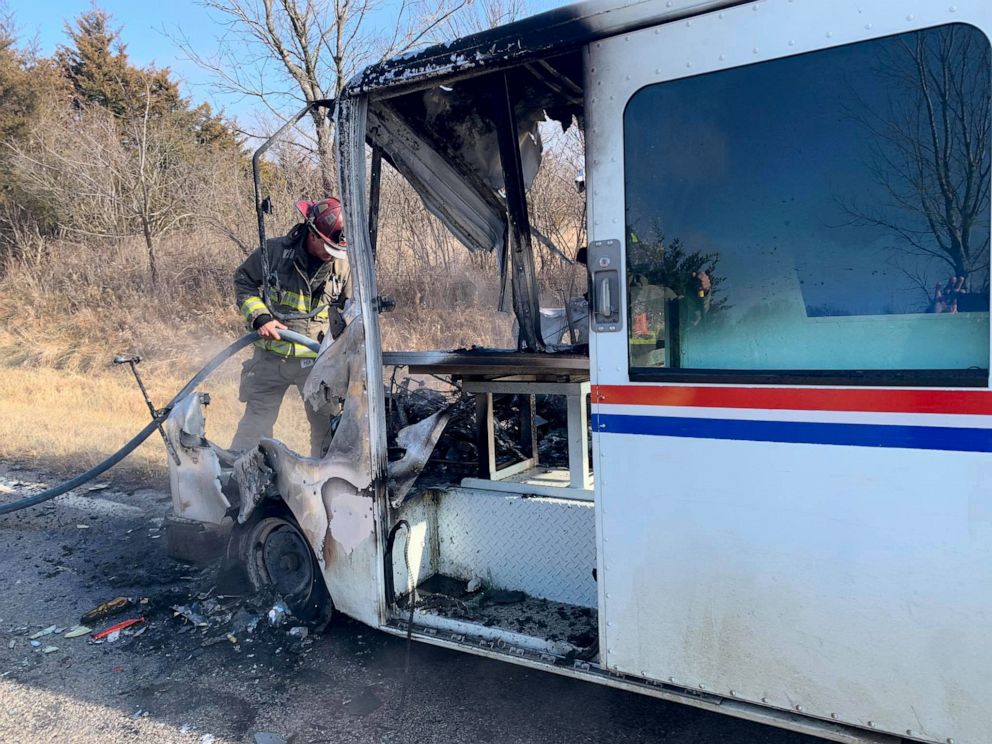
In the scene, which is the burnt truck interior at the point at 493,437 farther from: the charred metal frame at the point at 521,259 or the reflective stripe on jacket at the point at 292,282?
the reflective stripe on jacket at the point at 292,282

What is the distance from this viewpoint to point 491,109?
379 centimetres

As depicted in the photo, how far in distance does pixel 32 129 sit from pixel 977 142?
23.2m

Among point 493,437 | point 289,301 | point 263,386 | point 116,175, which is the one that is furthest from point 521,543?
point 116,175

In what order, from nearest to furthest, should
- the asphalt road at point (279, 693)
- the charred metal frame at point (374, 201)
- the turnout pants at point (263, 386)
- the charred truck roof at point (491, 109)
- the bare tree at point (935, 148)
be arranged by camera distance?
the bare tree at point (935, 148) < the charred truck roof at point (491, 109) < the asphalt road at point (279, 693) < the charred metal frame at point (374, 201) < the turnout pants at point (263, 386)

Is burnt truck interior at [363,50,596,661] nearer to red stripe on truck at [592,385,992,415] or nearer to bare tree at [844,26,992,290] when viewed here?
red stripe on truck at [592,385,992,415]

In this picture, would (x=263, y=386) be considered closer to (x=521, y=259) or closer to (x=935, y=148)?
(x=521, y=259)

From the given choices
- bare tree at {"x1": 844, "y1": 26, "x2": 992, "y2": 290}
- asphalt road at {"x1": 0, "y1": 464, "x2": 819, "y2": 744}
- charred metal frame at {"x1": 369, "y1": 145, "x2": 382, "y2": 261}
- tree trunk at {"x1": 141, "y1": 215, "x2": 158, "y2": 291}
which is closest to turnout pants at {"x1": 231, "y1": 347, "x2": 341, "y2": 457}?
asphalt road at {"x1": 0, "y1": 464, "x2": 819, "y2": 744}

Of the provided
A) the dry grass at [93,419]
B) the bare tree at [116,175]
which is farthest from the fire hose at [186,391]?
the bare tree at [116,175]

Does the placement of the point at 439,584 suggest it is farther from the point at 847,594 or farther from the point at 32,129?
the point at 32,129

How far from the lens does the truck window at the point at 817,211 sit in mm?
2057

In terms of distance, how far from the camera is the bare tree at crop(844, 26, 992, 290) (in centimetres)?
201

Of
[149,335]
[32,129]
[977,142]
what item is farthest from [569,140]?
[32,129]

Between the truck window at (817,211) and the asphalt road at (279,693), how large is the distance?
1532mm

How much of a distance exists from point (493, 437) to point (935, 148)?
2.27 meters
